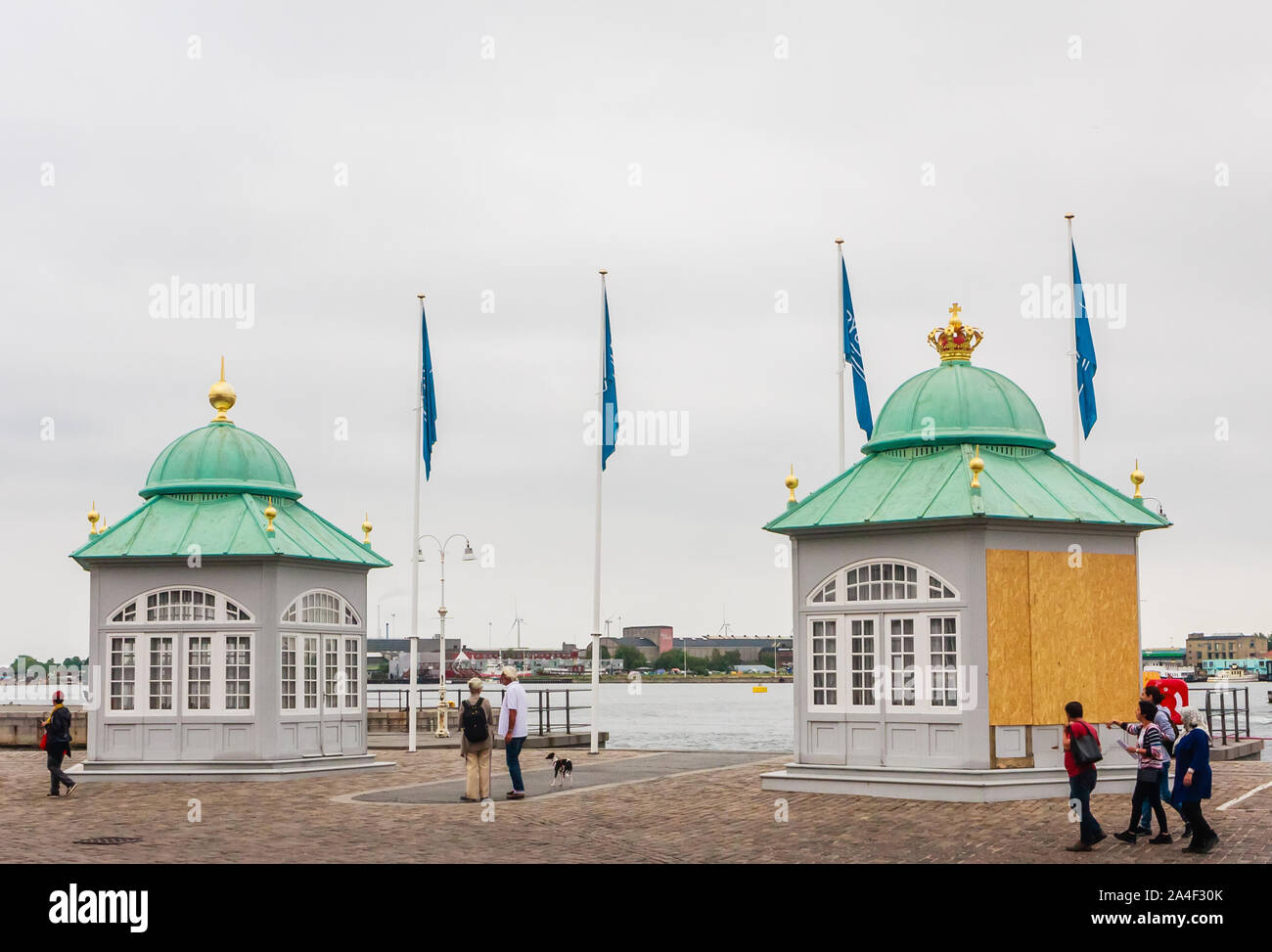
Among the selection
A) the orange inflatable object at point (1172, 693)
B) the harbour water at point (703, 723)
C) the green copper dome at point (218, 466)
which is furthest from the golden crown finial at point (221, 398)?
the orange inflatable object at point (1172, 693)

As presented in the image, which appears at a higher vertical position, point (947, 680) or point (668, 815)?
point (947, 680)

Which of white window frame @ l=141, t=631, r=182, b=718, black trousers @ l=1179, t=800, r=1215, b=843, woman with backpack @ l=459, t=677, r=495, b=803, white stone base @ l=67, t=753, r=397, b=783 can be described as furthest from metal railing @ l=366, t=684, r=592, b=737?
black trousers @ l=1179, t=800, r=1215, b=843

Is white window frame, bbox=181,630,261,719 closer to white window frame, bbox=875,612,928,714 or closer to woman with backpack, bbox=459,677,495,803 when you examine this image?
woman with backpack, bbox=459,677,495,803

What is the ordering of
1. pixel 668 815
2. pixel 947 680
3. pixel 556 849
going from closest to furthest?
pixel 556 849
pixel 668 815
pixel 947 680

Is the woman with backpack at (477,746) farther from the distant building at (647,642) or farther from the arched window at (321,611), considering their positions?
the distant building at (647,642)

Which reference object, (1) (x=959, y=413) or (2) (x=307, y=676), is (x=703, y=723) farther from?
(1) (x=959, y=413)

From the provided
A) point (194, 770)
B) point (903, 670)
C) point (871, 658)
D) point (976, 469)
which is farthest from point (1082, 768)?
point (194, 770)

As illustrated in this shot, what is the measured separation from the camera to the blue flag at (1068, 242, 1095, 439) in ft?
89.1

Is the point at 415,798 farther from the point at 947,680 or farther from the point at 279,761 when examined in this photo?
the point at 947,680

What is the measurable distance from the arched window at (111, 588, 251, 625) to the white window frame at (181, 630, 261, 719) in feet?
0.89
